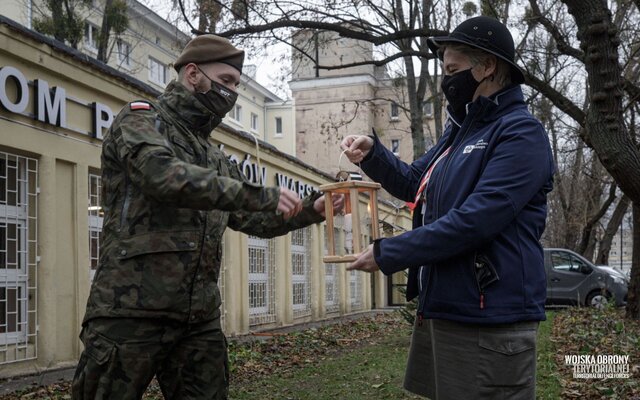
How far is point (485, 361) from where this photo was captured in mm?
2797

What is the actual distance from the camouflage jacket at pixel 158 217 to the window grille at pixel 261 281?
12.4m

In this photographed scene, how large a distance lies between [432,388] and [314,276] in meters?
16.8

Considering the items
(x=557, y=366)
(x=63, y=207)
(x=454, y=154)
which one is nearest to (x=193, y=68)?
(x=454, y=154)

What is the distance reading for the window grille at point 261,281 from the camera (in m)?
16.0

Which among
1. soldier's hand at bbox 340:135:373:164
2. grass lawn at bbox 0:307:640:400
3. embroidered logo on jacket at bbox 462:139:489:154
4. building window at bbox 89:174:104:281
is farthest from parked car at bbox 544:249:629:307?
embroidered logo on jacket at bbox 462:139:489:154

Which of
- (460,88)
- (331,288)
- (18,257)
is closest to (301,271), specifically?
(331,288)

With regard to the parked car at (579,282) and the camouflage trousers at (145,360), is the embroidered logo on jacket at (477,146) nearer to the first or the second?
the camouflage trousers at (145,360)

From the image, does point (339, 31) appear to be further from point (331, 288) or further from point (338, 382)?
point (331, 288)

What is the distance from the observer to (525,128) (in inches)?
112

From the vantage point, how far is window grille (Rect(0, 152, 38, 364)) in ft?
27.8

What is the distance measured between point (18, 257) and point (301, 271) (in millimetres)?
11244

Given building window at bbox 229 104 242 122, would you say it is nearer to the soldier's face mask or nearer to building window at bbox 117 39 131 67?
building window at bbox 117 39 131 67

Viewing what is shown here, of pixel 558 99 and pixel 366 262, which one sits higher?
pixel 558 99

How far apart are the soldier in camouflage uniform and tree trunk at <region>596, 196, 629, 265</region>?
755 inches
